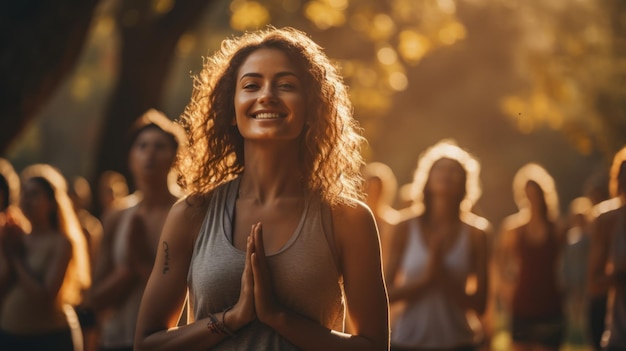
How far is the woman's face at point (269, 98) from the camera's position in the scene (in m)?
3.96

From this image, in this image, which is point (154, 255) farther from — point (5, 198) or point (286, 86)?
point (286, 86)

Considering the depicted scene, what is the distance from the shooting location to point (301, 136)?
420 cm

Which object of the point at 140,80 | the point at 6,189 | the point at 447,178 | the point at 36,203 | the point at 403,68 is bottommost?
the point at 36,203

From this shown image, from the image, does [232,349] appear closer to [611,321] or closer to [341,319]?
[341,319]

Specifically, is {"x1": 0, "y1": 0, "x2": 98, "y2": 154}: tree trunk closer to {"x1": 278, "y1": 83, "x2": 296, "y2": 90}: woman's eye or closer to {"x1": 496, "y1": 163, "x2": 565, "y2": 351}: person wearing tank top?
{"x1": 278, "y1": 83, "x2": 296, "y2": 90}: woman's eye

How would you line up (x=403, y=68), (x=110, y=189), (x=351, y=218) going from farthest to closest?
(x=403, y=68) → (x=110, y=189) → (x=351, y=218)

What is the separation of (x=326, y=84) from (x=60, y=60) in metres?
4.45

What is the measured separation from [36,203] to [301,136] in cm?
520

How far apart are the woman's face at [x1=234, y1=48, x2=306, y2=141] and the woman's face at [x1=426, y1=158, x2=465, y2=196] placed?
4.46 m

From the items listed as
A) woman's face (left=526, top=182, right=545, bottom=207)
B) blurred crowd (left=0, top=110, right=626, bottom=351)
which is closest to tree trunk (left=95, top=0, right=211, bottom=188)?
blurred crowd (left=0, top=110, right=626, bottom=351)

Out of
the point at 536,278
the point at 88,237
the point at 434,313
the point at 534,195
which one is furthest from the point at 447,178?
the point at 88,237

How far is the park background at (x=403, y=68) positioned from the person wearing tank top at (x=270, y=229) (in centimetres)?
420

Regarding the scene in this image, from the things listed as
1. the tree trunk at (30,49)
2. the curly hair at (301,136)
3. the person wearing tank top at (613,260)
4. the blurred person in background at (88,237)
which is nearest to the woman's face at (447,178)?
the person wearing tank top at (613,260)

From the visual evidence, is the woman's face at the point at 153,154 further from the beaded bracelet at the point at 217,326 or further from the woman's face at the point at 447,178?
the beaded bracelet at the point at 217,326
